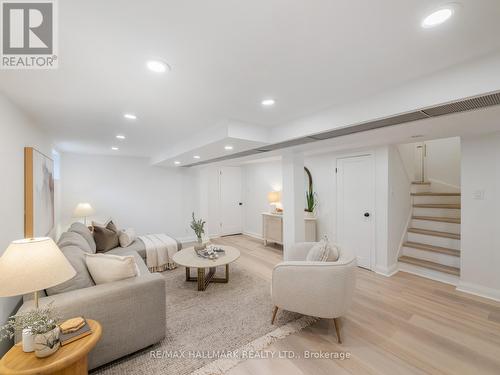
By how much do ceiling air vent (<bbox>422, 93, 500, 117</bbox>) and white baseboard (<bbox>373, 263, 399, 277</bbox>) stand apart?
8.56ft

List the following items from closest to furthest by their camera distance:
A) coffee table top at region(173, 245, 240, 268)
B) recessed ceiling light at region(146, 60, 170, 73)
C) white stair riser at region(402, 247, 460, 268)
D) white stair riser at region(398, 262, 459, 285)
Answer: recessed ceiling light at region(146, 60, 170, 73)
coffee table top at region(173, 245, 240, 268)
white stair riser at region(398, 262, 459, 285)
white stair riser at region(402, 247, 460, 268)

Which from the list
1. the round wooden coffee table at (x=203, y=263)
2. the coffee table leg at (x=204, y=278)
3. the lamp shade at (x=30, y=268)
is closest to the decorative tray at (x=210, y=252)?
the round wooden coffee table at (x=203, y=263)

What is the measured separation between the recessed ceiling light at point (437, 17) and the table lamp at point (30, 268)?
245 centimetres

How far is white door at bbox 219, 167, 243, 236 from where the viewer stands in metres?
6.41

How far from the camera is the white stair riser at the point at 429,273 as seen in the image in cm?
312

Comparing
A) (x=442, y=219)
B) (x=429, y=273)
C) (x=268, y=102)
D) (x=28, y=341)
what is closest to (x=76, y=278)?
(x=28, y=341)

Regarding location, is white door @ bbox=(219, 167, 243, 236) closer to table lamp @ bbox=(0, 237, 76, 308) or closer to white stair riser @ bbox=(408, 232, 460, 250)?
white stair riser @ bbox=(408, 232, 460, 250)

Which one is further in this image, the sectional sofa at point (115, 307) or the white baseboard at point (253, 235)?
the white baseboard at point (253, 235)

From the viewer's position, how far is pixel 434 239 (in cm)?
358

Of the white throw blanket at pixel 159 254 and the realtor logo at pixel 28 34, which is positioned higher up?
the realtor logo at pixel 28 34

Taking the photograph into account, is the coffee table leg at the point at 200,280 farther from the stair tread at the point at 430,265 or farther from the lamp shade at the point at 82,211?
the stair tread at the point at 430,265

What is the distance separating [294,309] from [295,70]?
2.13 m

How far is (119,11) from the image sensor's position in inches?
38.3

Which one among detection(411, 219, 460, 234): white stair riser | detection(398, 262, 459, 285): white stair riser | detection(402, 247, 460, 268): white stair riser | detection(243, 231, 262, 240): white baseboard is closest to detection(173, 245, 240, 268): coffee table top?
detection(243, 231, 262, 240): white baseboard
